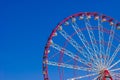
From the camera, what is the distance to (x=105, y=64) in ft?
216

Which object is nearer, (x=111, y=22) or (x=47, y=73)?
(x=47, y=73)

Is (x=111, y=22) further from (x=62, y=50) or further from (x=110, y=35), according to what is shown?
(x=62, y=50)

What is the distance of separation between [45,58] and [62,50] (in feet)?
Answer: 9.00

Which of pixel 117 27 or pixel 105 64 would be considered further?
pixel 117 27

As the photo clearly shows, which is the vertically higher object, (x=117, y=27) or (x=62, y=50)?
(x=117, y=27)

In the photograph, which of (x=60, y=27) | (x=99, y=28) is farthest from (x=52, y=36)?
(x=99, y=28)

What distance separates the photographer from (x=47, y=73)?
65.4 m

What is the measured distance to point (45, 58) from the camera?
220ft

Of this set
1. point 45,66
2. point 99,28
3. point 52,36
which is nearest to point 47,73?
point 45,66

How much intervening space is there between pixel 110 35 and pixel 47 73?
10871 mm

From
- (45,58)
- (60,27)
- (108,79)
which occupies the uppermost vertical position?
(60,27)

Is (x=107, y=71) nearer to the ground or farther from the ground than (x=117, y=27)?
nearer to the ground

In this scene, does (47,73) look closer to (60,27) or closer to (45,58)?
(45,58)

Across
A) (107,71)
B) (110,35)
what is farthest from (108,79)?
(110,35)
